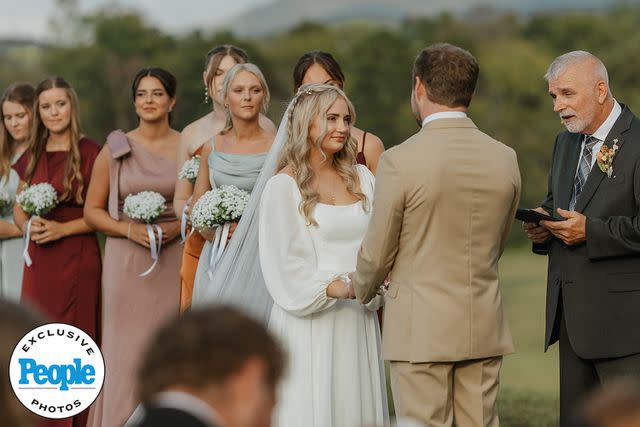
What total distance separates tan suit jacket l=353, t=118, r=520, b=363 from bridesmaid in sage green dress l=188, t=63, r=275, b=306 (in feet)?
5.64

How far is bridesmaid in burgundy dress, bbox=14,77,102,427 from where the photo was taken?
8.21 metres

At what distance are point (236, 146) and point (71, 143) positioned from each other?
1642 mm

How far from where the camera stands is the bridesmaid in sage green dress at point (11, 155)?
897 cm

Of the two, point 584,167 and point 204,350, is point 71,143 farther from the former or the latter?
point 204,350

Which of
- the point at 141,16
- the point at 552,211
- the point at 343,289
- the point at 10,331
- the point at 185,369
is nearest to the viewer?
the point at 10,331

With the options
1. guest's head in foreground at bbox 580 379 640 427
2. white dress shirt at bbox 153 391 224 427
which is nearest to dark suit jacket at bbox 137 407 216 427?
white dress shirt at bbox 153 391 224 427

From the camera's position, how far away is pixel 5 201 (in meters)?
8.90

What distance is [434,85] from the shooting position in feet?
17.5

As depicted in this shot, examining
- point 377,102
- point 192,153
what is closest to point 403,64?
point 377,102

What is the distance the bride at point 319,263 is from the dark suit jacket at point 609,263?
3.14 feet

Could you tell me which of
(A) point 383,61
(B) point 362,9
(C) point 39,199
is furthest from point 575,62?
(B) point 362,9

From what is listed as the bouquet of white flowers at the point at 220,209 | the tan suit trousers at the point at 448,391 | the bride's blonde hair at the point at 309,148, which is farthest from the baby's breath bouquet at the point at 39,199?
the tan suit trousers at the point at 448,391

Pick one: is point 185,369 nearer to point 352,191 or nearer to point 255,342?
point 255,342

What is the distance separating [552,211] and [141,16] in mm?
26239
